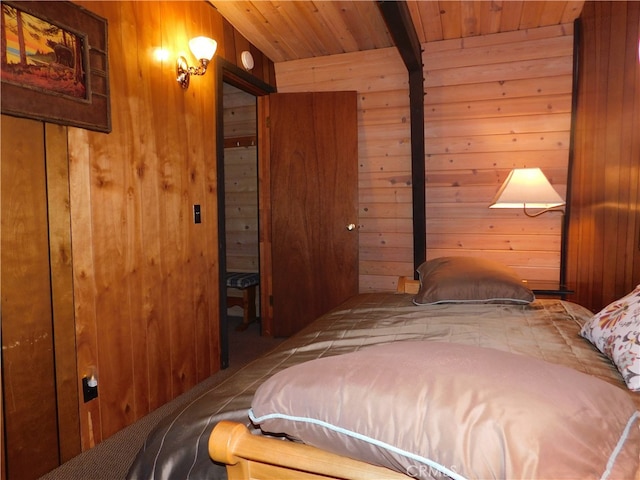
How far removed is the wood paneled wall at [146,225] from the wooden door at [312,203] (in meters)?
0.83

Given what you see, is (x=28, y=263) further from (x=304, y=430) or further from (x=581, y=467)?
(x=581, y=467)

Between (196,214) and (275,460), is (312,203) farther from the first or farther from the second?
(275,460)

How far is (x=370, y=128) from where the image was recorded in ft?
11.7

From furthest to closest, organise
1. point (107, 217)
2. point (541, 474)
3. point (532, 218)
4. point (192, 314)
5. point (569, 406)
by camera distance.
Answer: point (532, 218) → point (192, 314) → point (107, 217) → point (569, 406) → point (541, 474)

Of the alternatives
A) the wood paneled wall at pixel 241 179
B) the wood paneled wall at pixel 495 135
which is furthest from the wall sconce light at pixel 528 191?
the wood paneled wall at pixel 241 179

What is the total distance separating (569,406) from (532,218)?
274 cm

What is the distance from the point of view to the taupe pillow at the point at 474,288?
2.10 metres

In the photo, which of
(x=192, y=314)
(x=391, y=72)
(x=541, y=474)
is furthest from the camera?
(x=391, y=72)

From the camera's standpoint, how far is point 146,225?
2.33 m

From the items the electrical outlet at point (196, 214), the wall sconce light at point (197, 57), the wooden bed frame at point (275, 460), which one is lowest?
the wooden bed frame at point (275, 460)

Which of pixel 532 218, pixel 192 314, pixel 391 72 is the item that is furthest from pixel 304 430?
pixel 391 72

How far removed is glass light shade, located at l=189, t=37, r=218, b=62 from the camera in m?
2.55

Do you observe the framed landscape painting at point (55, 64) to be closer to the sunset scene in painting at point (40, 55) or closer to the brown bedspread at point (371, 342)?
the sunset scene in painting at point (40, 55)

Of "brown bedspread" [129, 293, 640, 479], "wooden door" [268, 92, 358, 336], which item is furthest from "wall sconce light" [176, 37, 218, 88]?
"brown bedspread" [129, 293, 640, 479]
